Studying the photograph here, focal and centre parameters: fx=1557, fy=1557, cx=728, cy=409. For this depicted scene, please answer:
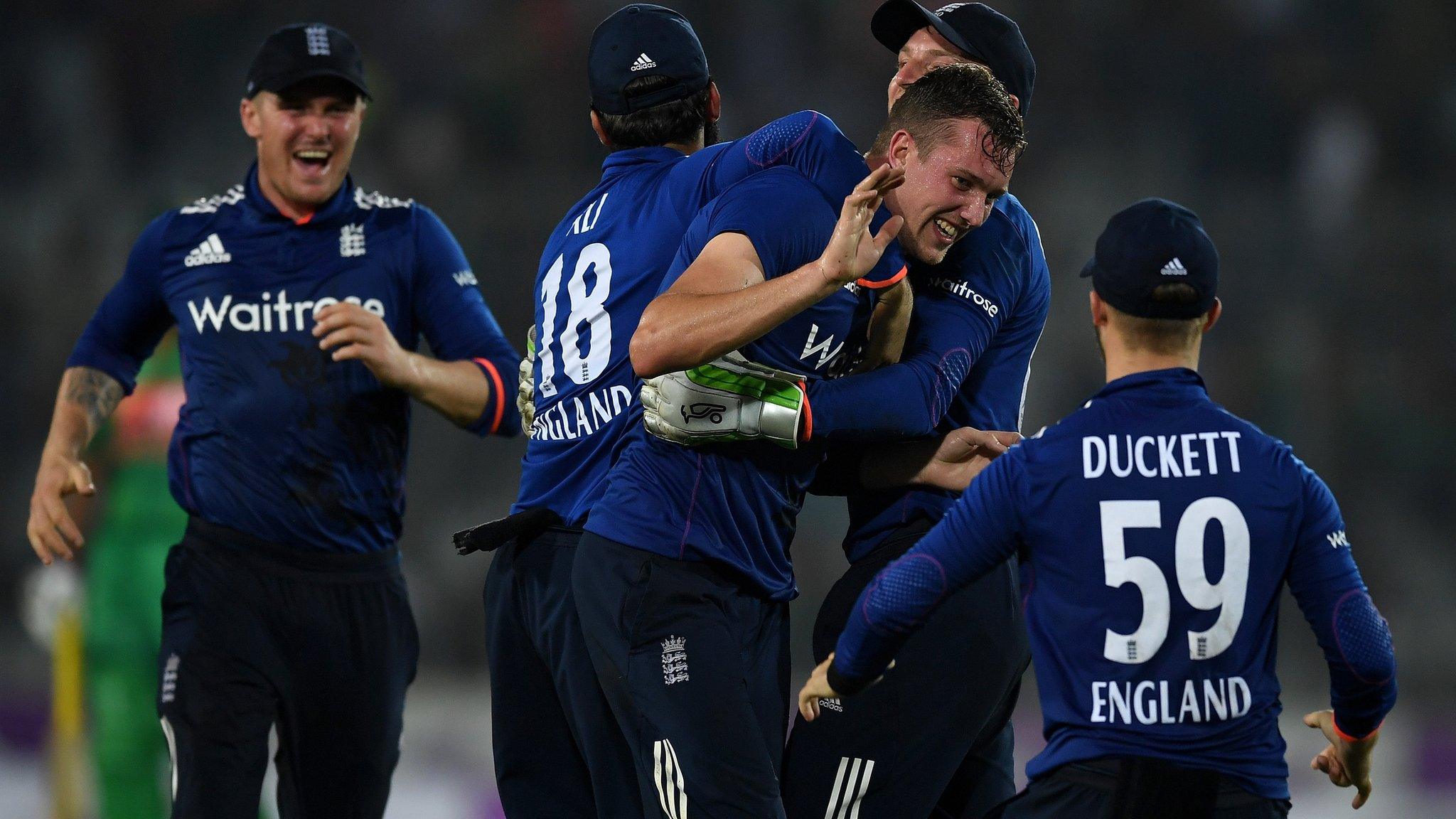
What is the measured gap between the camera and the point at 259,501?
14.1ft

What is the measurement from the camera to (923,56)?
391 cm

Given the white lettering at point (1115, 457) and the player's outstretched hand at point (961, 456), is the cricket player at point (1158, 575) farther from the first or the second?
the player's outstretched hand at point (961, 456)

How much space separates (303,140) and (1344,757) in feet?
10.6

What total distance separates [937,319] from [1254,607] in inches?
39.1

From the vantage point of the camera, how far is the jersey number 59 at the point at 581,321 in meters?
3.38

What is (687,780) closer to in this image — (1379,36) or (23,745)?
(23,745)

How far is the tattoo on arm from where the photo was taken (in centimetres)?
455

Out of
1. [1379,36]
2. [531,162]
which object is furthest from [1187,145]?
[531,162]

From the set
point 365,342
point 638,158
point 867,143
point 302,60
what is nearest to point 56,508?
point 365,342

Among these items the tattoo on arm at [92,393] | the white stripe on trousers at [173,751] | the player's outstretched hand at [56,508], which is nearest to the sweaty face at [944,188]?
the white stripe on trousers at [173,751]

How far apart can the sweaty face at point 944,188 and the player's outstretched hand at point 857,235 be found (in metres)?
0.32

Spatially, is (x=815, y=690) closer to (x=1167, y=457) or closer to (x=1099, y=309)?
(x=1167, y=457)

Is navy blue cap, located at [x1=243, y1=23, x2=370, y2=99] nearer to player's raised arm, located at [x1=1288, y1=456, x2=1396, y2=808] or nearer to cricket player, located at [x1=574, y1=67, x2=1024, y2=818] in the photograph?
cricket player, located at [x1=574, y1=67, x2=1024, y2=818]

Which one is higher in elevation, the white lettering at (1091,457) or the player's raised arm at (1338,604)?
the white lettering at (1091,457)
